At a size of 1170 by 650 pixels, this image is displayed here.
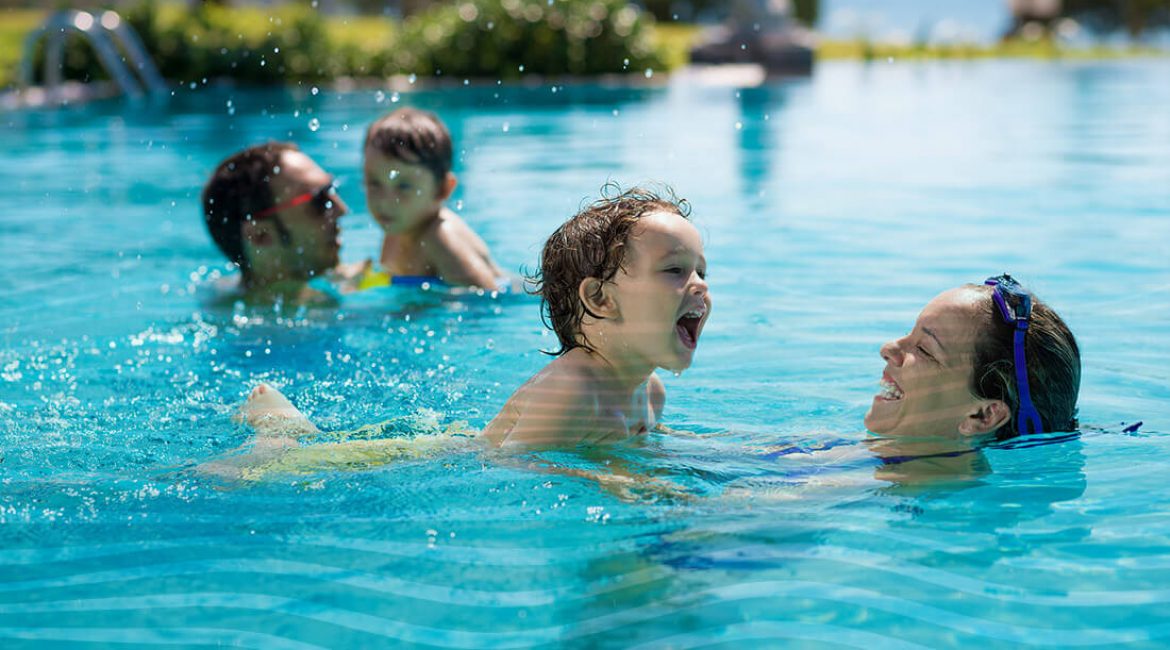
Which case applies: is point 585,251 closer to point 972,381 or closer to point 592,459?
point 592,459

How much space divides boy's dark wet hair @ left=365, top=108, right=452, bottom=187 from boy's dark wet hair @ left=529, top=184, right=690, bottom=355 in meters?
2.09

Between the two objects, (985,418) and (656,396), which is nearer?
(985,418)

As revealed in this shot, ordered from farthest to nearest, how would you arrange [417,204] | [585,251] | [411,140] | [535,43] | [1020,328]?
[535,43] → [417,204] → [411,140] → [585,251] → [1020,328]

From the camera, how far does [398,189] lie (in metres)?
5.62

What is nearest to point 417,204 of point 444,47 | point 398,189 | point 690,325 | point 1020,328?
point 398,189

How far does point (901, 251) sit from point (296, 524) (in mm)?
4263

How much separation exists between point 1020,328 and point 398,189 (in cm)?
Result: 305

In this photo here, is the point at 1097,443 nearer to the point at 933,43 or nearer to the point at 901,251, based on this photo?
the point at 901,251

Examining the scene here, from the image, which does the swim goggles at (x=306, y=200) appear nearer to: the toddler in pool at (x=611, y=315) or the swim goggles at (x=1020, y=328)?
the toddler in pool at (x=611, y=315)

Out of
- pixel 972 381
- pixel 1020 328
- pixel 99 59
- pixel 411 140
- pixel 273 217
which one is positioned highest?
pixel 99 59

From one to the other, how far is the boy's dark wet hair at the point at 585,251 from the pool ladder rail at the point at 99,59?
36.5 ft

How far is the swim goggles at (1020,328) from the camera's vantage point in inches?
128

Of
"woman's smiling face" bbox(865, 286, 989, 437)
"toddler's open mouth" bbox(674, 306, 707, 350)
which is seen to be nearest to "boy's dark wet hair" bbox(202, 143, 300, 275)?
"toddler's open mouth" bbox(674, 306, 707, 350)

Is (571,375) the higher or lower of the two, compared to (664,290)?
lower
